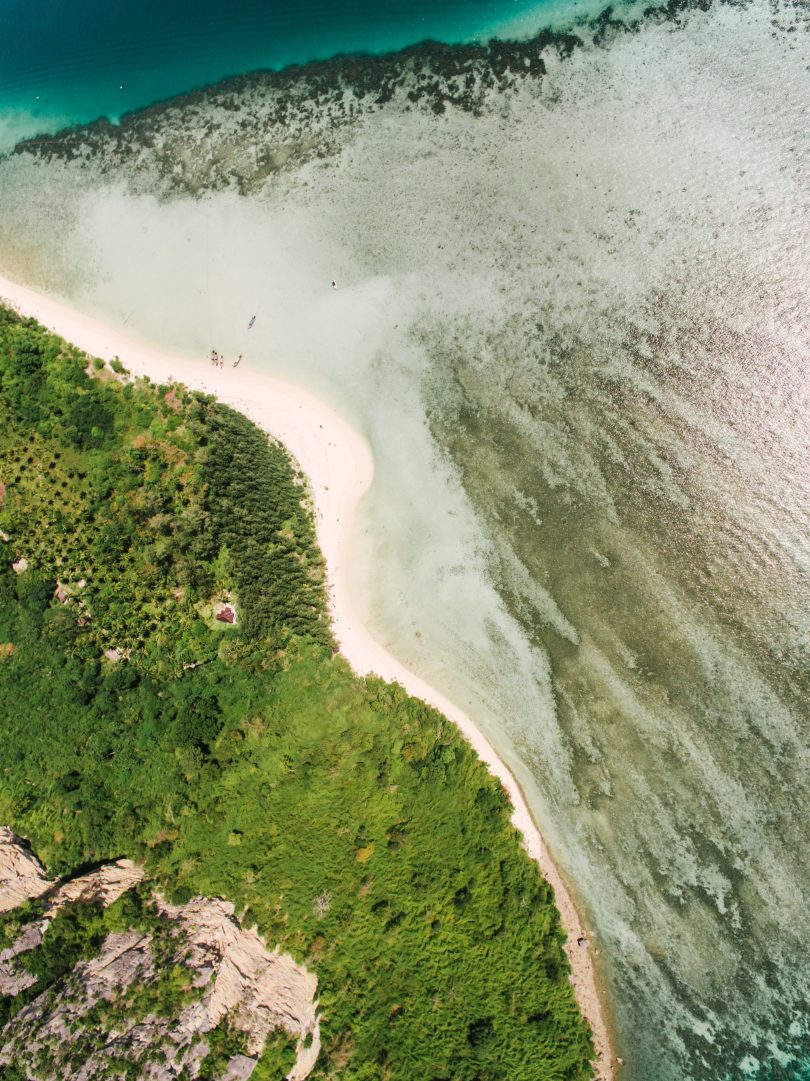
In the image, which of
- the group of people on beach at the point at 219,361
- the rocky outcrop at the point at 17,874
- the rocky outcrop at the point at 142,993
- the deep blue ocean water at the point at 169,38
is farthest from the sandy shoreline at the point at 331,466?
the rocky outcrop at the point at 17,874

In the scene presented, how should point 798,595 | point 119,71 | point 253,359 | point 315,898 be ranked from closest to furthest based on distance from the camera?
point 315,898, point 798,595, point 253,359, point 119,71

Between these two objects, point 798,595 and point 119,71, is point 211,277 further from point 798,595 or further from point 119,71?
point 798,595

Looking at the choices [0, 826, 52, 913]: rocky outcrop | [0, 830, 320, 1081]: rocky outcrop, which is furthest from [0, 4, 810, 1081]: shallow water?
[0, 826, 52, 913]: rocky outcrop

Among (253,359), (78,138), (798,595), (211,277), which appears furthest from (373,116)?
(798,595)

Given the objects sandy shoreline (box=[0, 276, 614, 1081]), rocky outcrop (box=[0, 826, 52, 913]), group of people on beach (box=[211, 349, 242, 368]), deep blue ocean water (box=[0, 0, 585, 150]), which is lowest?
rocky outcrop (box=[0, 826, 52, 913])

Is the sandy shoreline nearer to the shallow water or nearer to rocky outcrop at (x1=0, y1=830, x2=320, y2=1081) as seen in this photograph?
the shallow water

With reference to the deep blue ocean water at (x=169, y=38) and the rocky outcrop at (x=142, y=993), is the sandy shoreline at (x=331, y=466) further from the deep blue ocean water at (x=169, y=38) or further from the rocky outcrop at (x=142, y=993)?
the rocky outcrop at (x=142, y=993)
